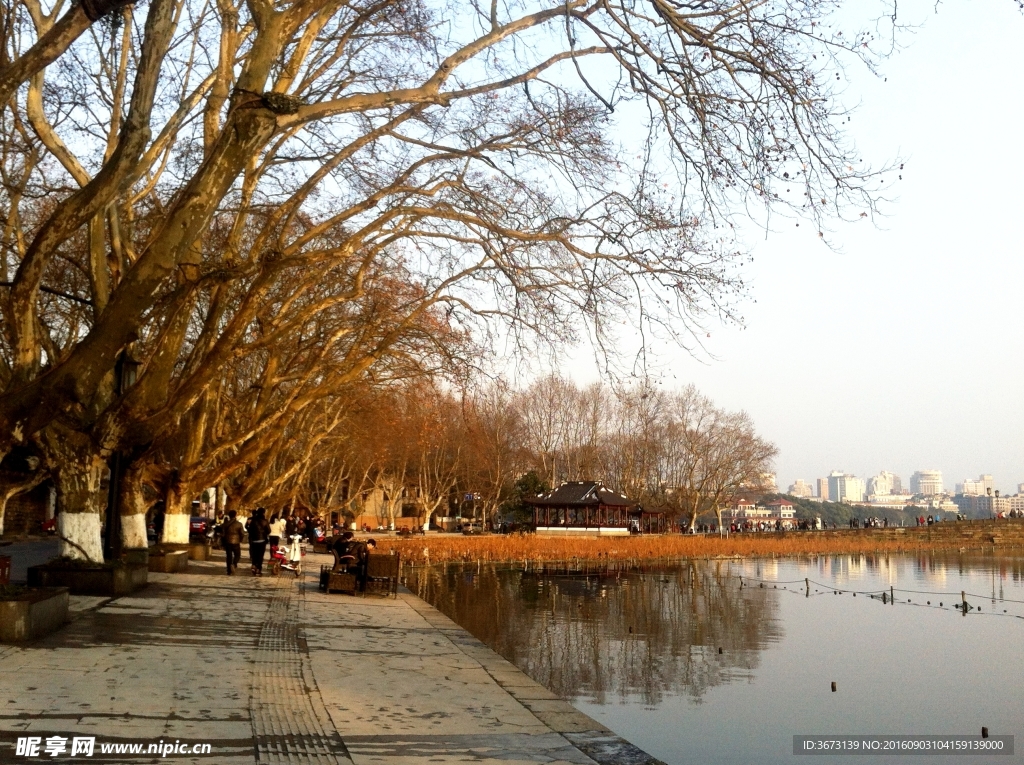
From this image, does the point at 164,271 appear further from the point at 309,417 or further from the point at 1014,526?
the point at 1014,526

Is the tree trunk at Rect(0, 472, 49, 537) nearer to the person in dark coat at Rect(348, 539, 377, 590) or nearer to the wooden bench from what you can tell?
the wooden bench

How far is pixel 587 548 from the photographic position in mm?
47438

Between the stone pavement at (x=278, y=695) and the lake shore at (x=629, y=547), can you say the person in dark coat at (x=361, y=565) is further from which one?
the lake shore at (x=629, y=547)

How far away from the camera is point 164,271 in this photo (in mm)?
10055

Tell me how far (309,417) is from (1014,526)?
71.6m

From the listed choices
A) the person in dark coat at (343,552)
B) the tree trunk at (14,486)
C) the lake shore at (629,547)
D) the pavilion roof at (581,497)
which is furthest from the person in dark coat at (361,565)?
the pavilion roof at (581,497)

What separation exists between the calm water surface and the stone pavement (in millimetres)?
2341

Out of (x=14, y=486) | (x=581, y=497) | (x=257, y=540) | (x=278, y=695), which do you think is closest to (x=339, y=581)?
(x=257, y=540)

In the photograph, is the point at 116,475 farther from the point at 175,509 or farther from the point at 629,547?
the point at 629,547

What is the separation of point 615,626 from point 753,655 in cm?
412

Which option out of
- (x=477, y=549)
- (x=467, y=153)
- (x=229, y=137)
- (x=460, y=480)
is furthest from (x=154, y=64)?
(x=460, y=480)

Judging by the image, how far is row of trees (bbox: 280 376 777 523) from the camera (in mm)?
67750

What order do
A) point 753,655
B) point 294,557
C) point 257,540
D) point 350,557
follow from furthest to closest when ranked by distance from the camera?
1. point 294,557
2. point 257,540
3. point 350,557
4. point 753,655

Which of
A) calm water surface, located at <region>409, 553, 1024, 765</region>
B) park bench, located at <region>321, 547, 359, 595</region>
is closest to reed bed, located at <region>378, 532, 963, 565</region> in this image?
calm water surface, located at <region>409, 553, 1024, 765</region>
